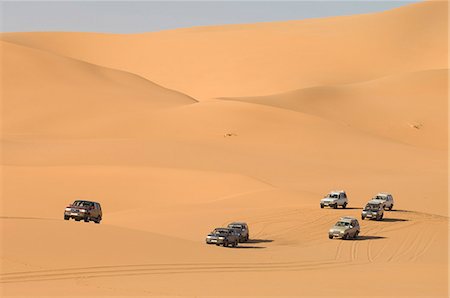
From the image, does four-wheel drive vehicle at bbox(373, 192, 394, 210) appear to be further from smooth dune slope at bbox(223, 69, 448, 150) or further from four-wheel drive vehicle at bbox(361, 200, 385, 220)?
smooth dune slope at bbox(223, 69, 448, 150)

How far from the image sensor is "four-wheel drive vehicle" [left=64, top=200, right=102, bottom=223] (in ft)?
133

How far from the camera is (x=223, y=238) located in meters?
35.3

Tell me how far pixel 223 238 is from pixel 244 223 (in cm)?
322

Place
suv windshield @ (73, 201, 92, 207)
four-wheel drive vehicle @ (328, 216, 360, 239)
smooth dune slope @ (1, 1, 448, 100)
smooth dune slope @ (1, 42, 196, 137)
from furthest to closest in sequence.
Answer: smooth dune slope @ (1, 1, 448, 100) < smooth dune slope @ (1, 42, 196, 137) < suv windshield @ (73, 201, 92, 207) < four-wheel drive vehicle @ (328, 216, 360, 239)

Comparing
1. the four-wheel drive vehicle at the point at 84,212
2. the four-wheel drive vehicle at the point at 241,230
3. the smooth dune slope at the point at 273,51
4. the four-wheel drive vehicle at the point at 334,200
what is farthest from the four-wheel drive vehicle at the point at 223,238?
the smooth dune slope at the point at 273,51

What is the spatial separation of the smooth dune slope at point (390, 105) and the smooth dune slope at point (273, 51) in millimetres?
26172

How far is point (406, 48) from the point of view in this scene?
158 metres

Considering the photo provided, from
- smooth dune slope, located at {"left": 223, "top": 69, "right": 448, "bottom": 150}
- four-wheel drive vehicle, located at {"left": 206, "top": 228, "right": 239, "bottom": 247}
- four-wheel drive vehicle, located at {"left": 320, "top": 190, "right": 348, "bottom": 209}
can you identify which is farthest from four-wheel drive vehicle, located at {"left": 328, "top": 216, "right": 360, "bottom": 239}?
smooth dune slope, located at {"left": 223, "top": 69, "right": 448, "bottom": 150}

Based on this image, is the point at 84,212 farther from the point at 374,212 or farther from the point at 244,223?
the point at 374,212

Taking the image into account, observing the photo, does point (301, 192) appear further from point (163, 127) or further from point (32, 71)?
point (32, 71)

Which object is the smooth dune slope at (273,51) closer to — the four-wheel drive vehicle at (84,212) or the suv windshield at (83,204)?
the suv windshield at (83,204)

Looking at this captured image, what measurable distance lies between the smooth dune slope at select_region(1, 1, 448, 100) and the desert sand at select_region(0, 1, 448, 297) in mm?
729

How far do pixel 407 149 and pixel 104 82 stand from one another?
36.9 metres

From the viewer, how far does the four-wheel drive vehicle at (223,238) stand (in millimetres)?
35250
